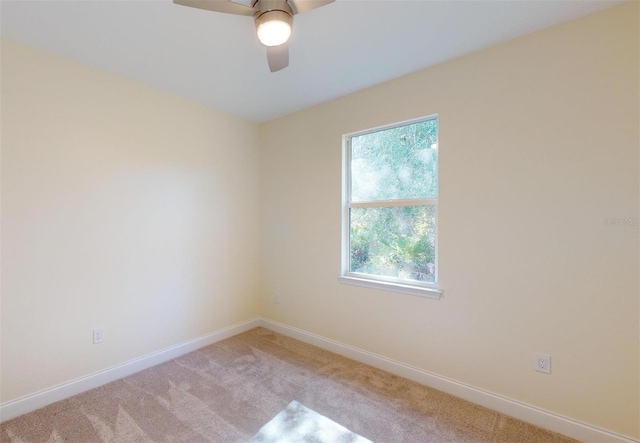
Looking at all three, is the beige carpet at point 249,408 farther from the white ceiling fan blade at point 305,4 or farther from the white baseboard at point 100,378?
the white ceiling fan blade at point 305,4

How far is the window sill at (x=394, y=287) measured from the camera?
2.28 meters

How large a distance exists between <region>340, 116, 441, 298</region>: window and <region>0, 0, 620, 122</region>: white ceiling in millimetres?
564

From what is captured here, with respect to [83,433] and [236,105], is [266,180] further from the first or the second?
[83,433]

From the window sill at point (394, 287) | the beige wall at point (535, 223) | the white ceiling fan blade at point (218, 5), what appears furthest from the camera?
the window sill at point (394, 287)

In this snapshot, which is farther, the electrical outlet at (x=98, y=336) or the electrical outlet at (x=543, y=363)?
the electrical outlet at (x=98, y=336)

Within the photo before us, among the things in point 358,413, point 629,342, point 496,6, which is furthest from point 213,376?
point 496,6

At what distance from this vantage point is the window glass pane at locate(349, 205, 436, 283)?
2.40 m

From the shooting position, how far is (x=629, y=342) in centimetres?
162

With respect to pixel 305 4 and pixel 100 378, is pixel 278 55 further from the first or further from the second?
pixel 100 378

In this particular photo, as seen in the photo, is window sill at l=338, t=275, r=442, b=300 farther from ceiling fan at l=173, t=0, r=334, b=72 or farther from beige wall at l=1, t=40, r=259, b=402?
ceiling fan at l=173, t=0, r=334, b=72

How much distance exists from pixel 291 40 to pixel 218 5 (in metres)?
0.68

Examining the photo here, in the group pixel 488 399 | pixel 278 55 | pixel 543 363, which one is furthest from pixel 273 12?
pixel 488 399

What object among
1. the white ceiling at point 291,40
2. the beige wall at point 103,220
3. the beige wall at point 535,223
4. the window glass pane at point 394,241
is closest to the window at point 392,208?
the window glass pane at point 394,241

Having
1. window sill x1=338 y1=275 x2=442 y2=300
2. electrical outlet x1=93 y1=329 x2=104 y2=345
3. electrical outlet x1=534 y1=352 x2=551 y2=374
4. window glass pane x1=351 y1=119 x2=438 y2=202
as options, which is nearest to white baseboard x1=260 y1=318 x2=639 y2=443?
electrical outlet x1=534 y1=352 x2=551 y2=374
